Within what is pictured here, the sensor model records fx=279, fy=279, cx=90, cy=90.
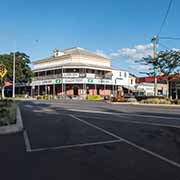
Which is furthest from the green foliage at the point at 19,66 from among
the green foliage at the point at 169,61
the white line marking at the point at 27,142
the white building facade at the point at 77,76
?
the white line marking at the point at 27,142

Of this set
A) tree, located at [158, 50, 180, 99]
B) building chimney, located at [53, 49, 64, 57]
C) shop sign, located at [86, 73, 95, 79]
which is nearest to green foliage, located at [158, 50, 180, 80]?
tree, located at [158, 50, 180, 99]

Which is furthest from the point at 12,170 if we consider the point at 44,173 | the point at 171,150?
the point at 171,150

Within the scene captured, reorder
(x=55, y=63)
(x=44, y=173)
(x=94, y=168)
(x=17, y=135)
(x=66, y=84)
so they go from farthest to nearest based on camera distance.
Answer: (x=55, y=63), (x=66, y=84), (x=17, y=135), (x=94, y=168), (x=44, y=173)

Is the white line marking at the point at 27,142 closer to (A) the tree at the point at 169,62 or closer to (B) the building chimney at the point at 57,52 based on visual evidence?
(A) the tree at the point at 169,62

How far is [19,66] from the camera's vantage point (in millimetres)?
61344

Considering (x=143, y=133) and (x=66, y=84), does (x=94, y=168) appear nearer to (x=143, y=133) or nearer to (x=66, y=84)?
(x=143, y=133)

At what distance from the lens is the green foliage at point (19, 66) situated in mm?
59688

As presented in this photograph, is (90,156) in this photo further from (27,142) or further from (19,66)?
(19,66)

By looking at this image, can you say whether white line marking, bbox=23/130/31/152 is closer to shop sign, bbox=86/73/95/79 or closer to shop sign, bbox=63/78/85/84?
shop sign, bbox=63/78/85/84

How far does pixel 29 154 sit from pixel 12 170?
1399 millimetres

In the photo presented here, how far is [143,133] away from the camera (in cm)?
1078

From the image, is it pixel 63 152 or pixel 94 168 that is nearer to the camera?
pixel 94 168

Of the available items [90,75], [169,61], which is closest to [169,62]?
[169,61]

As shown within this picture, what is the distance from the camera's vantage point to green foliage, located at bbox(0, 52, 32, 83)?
5969cm
